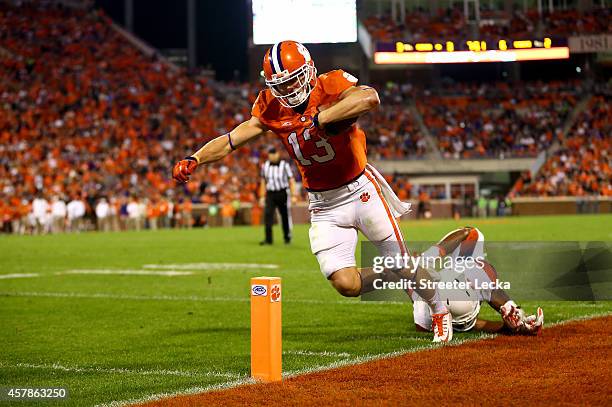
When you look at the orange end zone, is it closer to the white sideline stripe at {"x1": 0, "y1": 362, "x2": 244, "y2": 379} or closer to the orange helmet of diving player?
the white sideline stripe at {"x1": 0, "y1": 362, "x2": 244, "y2": 379}

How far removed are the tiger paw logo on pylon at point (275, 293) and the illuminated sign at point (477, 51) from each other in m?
19.7

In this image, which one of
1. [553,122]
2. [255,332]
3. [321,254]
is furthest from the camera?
[553,122]

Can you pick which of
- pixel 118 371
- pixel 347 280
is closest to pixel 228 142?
pixel 347 280

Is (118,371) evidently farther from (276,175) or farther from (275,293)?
(276,175)

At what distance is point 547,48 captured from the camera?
86.4 feet

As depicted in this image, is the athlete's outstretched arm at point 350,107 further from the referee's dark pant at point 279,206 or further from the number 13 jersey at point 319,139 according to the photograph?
the referee's dark pant at point 279,206

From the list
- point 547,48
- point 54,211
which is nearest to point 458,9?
point 547,48

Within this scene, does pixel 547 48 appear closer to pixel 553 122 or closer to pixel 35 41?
pixel 553 122

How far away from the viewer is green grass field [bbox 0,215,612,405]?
537 cm

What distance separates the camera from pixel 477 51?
23.8 metres

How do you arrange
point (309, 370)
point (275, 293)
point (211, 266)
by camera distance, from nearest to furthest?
point (275, 293) < point (309, 370) < point (211, 266)

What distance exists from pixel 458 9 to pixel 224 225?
647 inches

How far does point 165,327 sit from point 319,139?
2.37 meters

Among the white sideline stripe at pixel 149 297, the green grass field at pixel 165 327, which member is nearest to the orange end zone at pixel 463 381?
the green grass field at pixel 165 327
